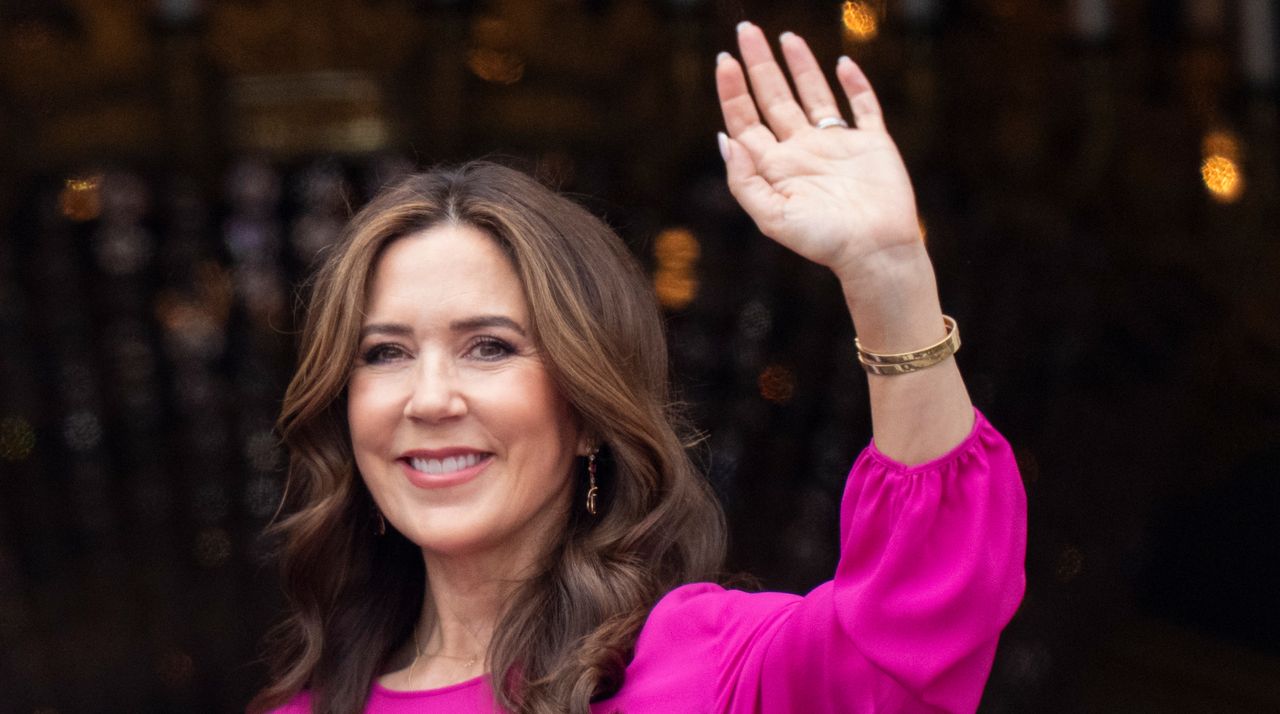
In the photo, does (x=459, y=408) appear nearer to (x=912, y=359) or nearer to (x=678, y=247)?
(x=912, y=359)

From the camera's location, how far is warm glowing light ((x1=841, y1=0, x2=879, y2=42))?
465 cm

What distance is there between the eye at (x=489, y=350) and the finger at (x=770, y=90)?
41 cm

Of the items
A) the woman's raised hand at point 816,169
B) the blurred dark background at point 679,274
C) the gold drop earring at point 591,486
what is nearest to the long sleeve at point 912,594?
the woman's raised hand at point 816,169

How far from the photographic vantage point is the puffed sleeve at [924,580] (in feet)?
4.73

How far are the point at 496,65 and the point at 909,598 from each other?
355 centimetres

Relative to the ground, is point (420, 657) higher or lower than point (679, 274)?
lower

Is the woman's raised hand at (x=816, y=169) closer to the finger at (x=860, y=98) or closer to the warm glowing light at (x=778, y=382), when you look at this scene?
the finger at (x=860, y=98)

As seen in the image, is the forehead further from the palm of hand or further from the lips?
A: the palm of hand

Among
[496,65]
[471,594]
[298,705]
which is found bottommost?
[298,705]

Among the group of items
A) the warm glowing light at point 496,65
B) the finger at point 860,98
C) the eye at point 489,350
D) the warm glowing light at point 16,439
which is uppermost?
the warm glowing light at point 496,65

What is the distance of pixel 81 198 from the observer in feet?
15.5

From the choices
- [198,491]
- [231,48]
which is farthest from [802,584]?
[231,48]

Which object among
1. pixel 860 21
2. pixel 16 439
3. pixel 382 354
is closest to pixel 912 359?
pixel 382 354

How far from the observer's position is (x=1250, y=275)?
4.34 meters
